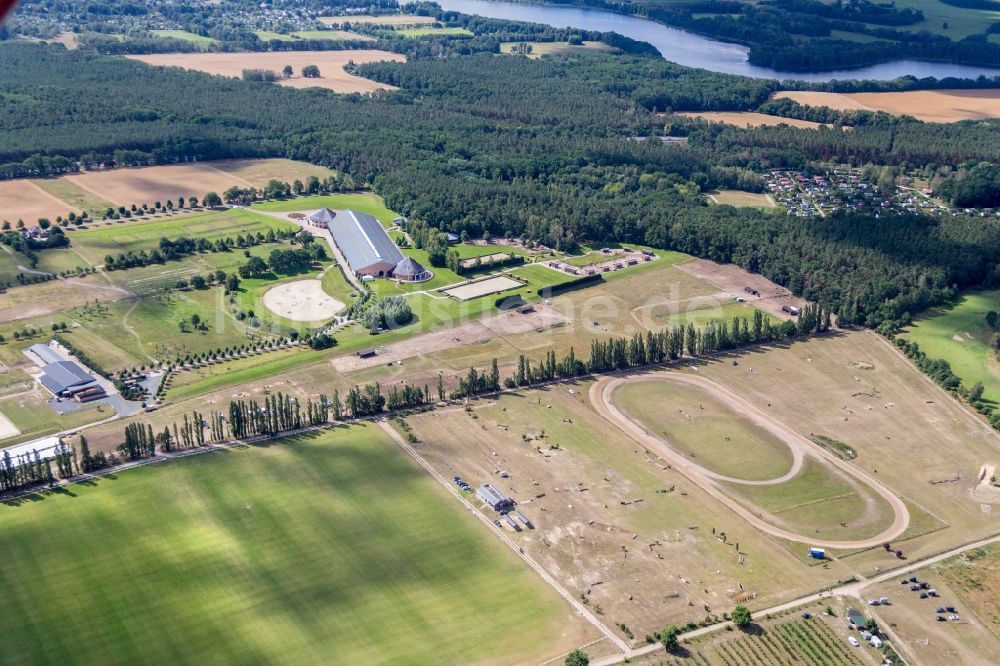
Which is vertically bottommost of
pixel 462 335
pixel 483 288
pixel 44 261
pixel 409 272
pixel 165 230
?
pixel 462 335

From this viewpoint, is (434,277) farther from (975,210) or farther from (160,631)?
(975,210)

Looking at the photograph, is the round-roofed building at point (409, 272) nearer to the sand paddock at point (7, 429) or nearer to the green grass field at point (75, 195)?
the green grass field at point (75, 195)

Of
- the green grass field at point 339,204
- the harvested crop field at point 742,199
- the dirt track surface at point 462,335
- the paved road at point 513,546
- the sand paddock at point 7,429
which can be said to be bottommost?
the paved road at point 513,546

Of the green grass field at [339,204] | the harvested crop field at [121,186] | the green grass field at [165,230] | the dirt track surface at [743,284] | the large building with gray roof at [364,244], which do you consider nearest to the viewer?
the dirt track surface at [743,284]

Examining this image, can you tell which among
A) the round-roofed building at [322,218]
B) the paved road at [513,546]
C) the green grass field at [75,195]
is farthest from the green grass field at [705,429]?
the green grass field at [75,195]

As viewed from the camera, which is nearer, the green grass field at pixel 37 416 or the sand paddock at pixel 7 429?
the sand paddock at pixel 7 429

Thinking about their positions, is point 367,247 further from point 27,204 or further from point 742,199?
point 742,199

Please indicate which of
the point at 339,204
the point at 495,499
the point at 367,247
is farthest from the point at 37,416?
the point at 339,204
